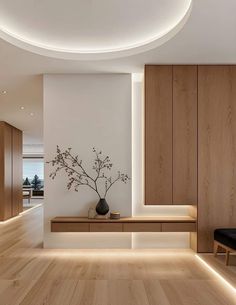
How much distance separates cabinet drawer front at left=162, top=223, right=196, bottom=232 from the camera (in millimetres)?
4656

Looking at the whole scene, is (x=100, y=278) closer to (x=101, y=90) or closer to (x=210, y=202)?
(x=210, y=202)

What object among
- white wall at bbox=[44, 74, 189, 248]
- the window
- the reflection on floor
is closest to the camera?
the reflection on floor

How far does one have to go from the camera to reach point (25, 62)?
4.54m

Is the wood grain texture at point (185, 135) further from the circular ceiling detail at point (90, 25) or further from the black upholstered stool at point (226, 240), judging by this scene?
the circular ceiling detail at point (90, 25)

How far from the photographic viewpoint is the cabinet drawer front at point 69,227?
15.2 feet

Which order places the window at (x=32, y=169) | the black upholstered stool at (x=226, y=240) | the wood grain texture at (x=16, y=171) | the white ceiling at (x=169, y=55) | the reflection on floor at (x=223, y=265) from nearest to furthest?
the white ceiling at (x=169, y=55)
the reflection on floor at (x=223, y=265)
the black upholstered stool at (x=226, y=240)
the wood grain texture at (x=16, y=171)
the window at (x=32, y=169)

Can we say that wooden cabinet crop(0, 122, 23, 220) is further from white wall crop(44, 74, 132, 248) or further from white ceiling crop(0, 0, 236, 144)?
white wall crop(44, 74, 132, 248)

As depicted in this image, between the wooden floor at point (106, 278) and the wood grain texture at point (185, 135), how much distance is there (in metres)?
0.97

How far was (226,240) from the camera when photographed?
162 inches

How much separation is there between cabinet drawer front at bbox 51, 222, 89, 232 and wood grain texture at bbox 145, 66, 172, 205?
1.00 metres

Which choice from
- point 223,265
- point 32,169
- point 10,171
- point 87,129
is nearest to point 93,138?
point 87,129

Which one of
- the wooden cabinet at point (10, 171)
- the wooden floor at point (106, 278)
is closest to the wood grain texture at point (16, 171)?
the wooden cabinet at point (10, 171)

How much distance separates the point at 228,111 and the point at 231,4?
1.98m

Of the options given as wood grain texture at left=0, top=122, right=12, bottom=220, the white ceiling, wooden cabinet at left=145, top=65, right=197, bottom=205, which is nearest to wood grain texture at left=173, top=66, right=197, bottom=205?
wooden cabinet at left=145, top=65, right=197, bottom=205
